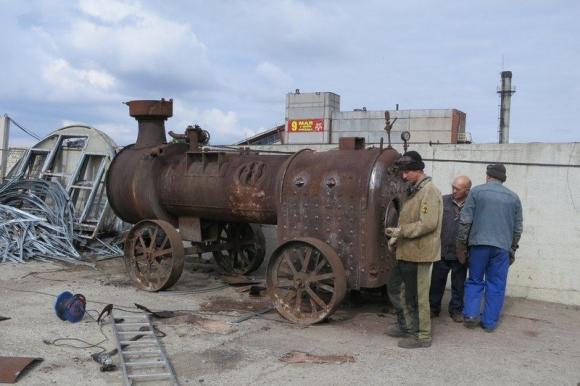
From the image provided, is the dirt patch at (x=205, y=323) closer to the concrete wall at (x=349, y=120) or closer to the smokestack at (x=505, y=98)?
the concrete wall at (x=349, y=120)

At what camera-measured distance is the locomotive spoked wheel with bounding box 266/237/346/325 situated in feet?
18.9

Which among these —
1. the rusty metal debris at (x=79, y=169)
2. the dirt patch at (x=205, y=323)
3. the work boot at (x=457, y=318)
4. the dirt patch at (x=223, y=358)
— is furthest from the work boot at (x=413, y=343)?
the rusty metal debris at (x=79, y=169)

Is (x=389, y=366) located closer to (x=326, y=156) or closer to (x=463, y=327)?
(x=463, y=327)

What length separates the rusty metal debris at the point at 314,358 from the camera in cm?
477

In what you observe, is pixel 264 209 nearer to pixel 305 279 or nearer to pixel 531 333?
pixel 305 279

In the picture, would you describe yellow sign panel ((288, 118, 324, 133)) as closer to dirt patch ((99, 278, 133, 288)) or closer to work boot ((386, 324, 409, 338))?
dirt patch ((99, 278, 133, 288))

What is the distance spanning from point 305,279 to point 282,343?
0.86 meters

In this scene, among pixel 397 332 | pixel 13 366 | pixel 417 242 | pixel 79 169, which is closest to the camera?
pixel 13 366

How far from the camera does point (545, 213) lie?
A: 732cm

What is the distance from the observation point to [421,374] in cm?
457

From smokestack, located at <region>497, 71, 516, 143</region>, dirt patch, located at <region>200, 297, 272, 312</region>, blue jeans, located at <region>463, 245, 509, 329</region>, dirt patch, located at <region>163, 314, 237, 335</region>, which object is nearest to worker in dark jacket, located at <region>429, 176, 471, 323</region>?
blue jeans, located at <region>463, 245, 509, 329</region>

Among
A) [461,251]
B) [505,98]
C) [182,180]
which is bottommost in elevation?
[461,251]

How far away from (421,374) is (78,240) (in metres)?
7.46

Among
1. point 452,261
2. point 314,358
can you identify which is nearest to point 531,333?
point 452,261
